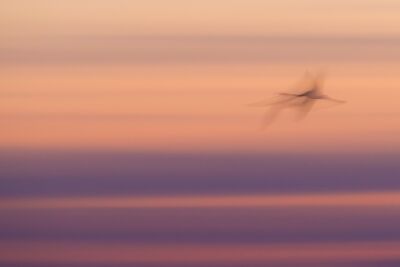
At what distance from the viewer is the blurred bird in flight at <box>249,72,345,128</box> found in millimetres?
2072

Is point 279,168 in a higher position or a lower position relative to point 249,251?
higher

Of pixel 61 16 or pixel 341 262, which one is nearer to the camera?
pixel 61 16

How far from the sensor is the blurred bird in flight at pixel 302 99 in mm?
2072

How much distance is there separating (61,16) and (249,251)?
2.69 ft

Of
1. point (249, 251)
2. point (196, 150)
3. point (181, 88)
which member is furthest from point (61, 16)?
point (249, 251)

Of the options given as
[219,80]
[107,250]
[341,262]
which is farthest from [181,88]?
[341,262]

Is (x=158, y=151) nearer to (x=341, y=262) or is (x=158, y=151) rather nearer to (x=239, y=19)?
(x=239, y=19)

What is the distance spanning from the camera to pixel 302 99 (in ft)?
6.84

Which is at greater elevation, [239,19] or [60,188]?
[239,19]

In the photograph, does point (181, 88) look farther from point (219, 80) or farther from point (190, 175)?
point (190, 175)

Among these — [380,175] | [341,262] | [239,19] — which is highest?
[239,19]

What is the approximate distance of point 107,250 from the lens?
84.7 inches

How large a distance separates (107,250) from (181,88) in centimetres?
50

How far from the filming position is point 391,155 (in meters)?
2.13
